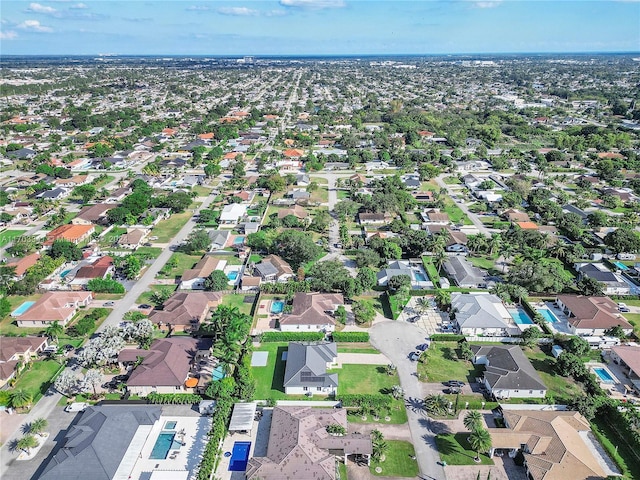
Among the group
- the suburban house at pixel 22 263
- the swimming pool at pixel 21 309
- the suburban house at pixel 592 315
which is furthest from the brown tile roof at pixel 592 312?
the suburban house at pixel 22 263

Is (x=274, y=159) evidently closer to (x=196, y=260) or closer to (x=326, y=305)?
(x=196, y=260)

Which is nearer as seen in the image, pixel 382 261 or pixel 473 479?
pixel 473 479

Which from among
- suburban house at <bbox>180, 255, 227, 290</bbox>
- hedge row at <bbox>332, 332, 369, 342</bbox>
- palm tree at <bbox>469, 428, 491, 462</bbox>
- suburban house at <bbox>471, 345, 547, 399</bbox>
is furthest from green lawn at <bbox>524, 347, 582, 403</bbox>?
suburban house at <bbox>180, 255, 227, 290</bbox>

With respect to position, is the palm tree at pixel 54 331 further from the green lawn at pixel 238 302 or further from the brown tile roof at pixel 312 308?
the brown tile roof at pixel 312 308

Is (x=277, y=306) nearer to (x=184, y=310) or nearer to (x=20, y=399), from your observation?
(x=184, y=310)

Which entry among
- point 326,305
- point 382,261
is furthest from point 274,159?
point 326,305

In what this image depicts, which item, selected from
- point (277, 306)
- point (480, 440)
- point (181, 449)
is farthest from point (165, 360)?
point (480, 440)

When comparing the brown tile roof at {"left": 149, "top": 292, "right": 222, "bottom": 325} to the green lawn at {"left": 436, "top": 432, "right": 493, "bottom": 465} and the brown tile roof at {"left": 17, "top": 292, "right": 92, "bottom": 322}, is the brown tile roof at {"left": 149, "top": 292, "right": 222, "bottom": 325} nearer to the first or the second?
the brown tile roof at {"left": 17, "top": 292, "right": 92, "bottom": 322}
